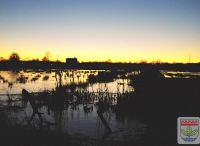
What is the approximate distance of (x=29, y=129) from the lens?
49.6 feet

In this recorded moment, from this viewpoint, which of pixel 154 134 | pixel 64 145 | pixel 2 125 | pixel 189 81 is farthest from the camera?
pixel 189 81

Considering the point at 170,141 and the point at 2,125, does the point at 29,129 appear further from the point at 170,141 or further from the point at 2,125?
the point at 170,141

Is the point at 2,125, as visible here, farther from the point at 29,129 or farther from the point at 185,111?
the point at 185,111

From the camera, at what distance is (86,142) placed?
581 inches

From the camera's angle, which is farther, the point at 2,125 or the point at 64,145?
the point at 2,125

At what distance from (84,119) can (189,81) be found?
8.17 m

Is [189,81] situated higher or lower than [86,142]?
higher

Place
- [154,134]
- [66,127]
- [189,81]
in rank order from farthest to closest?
[189,81]
[66,127]
[154,134]

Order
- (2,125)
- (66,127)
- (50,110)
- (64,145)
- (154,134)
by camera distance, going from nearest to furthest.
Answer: (64,145) → (2,125) → (154,134) → (66,127) → (50,110)

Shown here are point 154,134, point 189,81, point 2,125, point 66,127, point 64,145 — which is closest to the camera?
point 64,145

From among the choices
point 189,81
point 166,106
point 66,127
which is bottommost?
point 66,127

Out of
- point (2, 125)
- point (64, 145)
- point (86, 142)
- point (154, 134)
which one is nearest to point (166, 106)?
point (154, 134)

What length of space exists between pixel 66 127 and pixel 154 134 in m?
5.75

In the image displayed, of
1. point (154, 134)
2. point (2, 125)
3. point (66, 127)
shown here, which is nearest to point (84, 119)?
point (66, 127)
